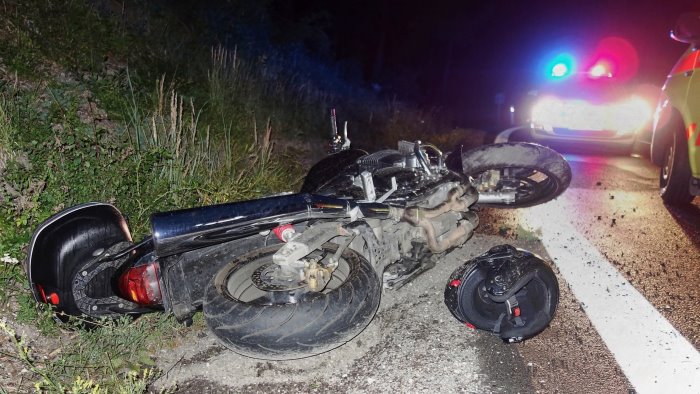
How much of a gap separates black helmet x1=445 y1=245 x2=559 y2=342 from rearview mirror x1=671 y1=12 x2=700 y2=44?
363 cm

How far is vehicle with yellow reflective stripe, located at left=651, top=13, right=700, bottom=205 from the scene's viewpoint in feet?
15.9

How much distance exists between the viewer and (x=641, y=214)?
17.1ft

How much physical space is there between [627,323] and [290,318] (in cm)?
221

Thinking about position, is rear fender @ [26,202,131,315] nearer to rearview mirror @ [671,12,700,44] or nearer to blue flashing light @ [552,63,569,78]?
rearview mirror @ [671,12,700,44]

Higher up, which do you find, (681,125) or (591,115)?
(681,125)

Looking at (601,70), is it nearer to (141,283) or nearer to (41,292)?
(141,283)

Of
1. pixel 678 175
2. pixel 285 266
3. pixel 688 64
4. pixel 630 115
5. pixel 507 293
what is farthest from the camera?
pixel 630 115

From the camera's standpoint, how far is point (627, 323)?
10.5ft

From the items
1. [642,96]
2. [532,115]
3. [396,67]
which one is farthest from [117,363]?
[396,67]

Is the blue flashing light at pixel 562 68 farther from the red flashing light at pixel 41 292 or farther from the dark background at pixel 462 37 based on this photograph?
the red flashing light at pixel 41 292

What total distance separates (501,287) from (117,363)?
213 cm

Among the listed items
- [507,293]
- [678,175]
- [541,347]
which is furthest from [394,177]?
[678,175]

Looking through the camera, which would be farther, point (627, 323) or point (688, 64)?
point (688, 64)

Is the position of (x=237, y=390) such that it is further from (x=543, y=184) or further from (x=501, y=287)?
(x=543, y=184)
